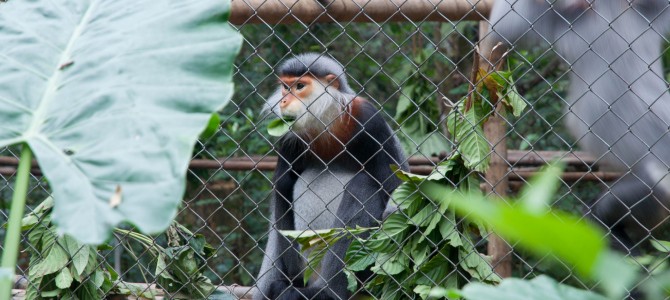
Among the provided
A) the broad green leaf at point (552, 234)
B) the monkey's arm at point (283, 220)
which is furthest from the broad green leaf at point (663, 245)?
the broad green leaf at point (552, 234)

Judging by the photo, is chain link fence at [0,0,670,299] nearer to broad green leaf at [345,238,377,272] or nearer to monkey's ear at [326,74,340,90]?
monkey's ear at [326,74,340,90]

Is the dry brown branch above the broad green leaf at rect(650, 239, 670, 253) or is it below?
below

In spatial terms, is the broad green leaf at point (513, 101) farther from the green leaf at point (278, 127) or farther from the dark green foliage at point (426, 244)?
the green leaf at point (278, 127)

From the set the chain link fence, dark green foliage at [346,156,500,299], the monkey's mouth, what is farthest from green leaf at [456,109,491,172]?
the monkey's mouth

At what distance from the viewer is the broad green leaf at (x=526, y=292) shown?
660mm

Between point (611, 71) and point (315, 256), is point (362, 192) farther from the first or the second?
point (611, 71)

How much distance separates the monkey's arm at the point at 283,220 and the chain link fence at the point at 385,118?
9cm

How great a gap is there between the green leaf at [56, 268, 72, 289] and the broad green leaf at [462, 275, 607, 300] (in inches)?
82.3

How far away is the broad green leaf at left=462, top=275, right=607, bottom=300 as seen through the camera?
0.66 meters

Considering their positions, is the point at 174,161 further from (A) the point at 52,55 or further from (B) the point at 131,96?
(A) the point at 52,55

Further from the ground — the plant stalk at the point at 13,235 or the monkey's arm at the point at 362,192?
the plant stalk at the point at 13,235

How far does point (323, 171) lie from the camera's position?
3172 millimetres

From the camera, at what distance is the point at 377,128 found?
122 inches

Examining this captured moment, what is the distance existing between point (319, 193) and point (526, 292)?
2669 millimetres
